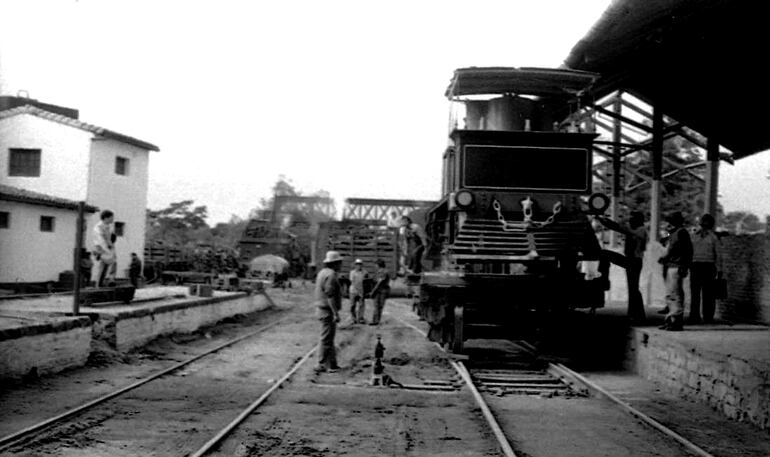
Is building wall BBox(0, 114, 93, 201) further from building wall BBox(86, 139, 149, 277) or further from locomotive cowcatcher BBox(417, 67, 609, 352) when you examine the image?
locomotive cowcatcher BBox(417, 67, 609, 352)

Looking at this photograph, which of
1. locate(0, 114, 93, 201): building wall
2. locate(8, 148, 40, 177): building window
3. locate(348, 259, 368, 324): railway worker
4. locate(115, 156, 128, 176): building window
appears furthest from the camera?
locate(115, 156, 128, 176): building window

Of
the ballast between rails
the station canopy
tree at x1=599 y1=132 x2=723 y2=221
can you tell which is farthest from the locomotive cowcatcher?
tree at x1=599 y1=132 x2=723 y2=221

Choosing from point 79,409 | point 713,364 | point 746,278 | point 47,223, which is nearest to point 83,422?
point 79,409

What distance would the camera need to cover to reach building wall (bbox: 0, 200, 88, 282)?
21.7 meters

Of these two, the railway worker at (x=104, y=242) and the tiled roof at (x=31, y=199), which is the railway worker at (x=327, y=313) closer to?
the railway worker at (x=104, y=242)

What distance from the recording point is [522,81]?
38.5 ft

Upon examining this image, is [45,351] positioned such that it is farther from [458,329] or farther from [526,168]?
[526,168]

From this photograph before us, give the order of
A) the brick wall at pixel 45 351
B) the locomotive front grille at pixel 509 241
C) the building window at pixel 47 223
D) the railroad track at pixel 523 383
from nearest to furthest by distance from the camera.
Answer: the railroad track at pixel 523 383
the brick wall at pixel 45 351
the locomotive front grille at pixel 509 241
the building window at pixel 47 223

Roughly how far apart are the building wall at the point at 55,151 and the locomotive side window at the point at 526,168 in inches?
739

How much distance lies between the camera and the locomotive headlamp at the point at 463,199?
10.8m

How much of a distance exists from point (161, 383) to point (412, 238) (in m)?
6.76

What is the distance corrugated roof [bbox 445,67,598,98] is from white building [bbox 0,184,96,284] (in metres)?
14.3

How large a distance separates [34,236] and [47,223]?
28.7 inches

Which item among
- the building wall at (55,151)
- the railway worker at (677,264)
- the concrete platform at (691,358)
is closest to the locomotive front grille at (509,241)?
the railway worker at (677,264)
